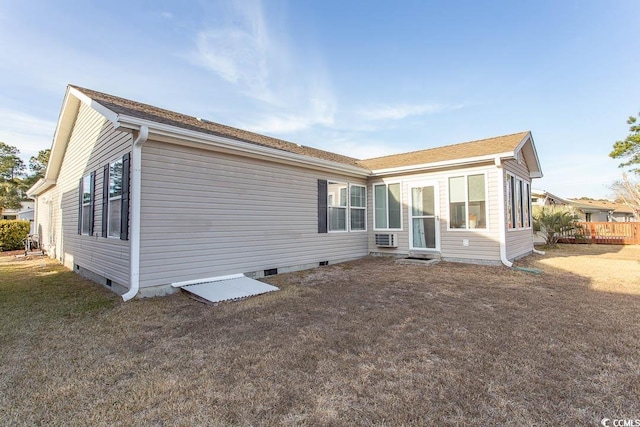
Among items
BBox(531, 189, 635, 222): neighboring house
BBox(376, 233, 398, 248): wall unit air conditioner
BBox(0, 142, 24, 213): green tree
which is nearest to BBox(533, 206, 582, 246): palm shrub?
BBox(531, 189, 635, 222): neighboring house

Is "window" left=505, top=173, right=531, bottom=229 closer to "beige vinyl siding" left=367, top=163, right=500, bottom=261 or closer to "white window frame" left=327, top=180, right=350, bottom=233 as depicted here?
"beige vinyl siding" left=367, top=163, right=500, bottom=261

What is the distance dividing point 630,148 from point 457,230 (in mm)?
A: 19540

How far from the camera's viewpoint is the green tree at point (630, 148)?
59.4 feet

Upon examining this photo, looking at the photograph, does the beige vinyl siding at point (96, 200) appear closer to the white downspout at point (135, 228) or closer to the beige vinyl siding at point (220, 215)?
the white downspout at point (135, 228)

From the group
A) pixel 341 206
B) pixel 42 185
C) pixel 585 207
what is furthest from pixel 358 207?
pixel 585 207

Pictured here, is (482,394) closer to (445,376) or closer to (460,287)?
(445,376)

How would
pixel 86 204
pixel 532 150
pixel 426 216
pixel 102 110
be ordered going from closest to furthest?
pixel 102 110, pixel 86 204, pixel 426 216, pixel 532 150

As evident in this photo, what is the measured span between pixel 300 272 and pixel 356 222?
285 centimetres

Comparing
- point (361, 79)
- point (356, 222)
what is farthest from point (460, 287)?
point (361, 79)

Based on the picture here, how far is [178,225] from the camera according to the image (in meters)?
5.27

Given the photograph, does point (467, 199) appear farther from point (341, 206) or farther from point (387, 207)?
point (341, 206)

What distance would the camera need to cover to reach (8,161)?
71.9ft

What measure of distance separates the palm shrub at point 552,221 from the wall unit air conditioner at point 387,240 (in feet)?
24.7

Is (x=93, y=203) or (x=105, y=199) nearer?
(x=105, y=199)
